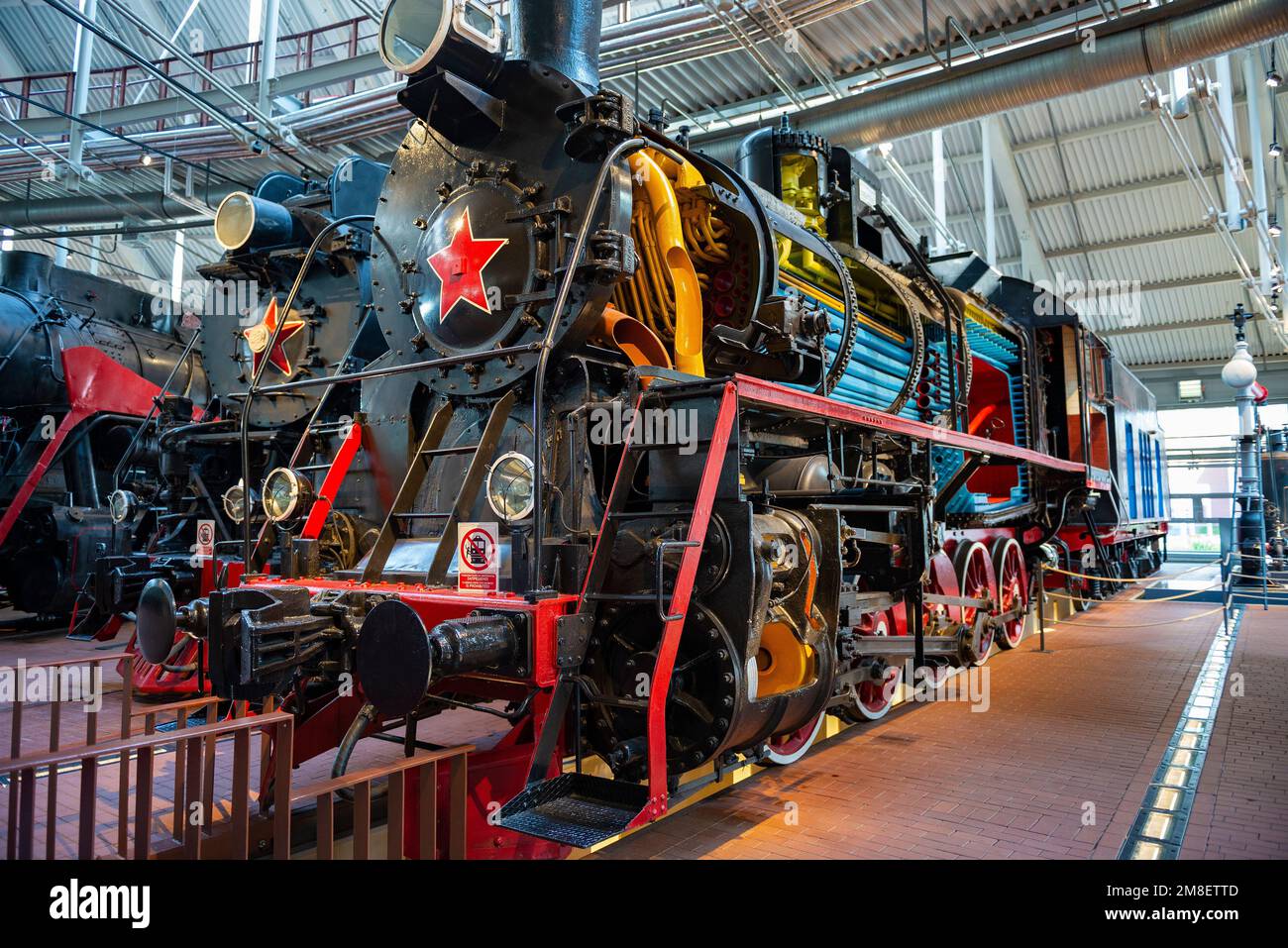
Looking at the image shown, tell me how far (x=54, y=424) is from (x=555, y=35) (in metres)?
8.03

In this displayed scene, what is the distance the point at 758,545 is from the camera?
10.3 ft

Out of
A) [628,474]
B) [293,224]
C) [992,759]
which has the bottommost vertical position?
[992,759]

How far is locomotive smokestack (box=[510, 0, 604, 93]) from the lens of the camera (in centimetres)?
391

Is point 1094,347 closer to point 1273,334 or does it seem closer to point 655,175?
point 655,175

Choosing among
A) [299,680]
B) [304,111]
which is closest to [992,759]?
[299,680]

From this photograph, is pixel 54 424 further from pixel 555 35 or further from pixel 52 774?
pixel 52 774

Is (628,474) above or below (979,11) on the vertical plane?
below

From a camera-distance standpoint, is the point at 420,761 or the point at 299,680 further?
the point at 299,680

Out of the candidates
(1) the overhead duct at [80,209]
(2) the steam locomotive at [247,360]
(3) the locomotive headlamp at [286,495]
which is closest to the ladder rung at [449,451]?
(3) the locomotive headlamp at [286,495]

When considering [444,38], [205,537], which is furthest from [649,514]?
[205,537]

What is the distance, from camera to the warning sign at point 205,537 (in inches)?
253

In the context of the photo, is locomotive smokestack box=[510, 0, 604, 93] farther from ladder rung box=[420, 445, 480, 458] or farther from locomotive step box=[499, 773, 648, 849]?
locomotive step box=[499, 773, 648, 849]
